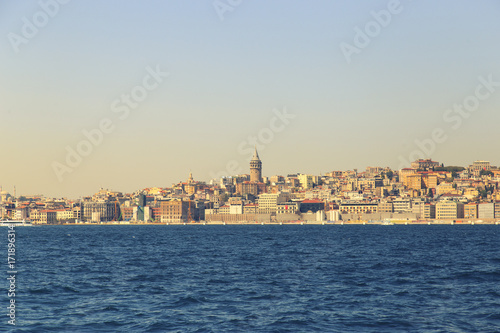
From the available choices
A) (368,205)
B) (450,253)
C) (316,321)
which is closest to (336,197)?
(368,205)

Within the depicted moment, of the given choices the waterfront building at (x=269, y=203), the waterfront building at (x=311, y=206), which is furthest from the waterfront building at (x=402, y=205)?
the waterfront building at (x=269, y=203)

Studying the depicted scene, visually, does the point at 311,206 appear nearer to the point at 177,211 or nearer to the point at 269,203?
the point at 269,203

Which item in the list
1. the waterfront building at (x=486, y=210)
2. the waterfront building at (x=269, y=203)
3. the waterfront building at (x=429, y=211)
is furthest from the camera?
the waterfront building at (x=269, y=203)

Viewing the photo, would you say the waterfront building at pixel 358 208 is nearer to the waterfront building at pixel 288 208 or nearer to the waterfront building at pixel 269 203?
the waterfront building at pixel 288 208

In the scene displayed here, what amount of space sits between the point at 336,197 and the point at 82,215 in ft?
233

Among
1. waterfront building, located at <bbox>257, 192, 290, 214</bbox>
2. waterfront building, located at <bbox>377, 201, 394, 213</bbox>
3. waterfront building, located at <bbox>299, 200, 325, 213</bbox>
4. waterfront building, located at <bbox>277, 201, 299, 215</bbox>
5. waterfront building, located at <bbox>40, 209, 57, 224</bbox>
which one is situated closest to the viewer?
waterfront building, located at <bbox>377, 201, 394, 213</bbox>

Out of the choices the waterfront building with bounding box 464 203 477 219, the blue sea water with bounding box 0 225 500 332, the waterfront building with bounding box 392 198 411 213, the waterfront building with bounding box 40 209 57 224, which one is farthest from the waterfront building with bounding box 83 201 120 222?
the blue sea water with bounding box 0 225 500 332

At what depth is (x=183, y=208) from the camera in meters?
190

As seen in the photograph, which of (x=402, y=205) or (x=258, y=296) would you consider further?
(x=402, y=205)

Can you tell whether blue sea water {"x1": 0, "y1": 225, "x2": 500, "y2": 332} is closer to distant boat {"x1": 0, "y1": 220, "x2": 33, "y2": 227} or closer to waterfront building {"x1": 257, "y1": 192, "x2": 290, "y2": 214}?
distant boat {"x1": 0, "y1": 220, "x2": 33, "y2": 227}

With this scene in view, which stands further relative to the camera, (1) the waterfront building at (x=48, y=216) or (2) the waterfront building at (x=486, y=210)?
(1) the waterfront building at (x=48, y=216)

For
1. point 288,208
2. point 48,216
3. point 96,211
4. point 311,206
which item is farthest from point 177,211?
point 311,206

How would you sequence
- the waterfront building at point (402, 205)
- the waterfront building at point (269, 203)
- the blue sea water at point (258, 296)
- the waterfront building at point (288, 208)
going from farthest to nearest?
the waterfront building at point (269, 203) < the waterfront building at point (288, 208) < the waterfront building at point (402, 205) < the blue sea water at point (258, 296)

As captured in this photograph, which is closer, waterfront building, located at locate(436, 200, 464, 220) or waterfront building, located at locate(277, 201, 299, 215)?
waterfront building, located at locate(436, 200, 464, 220)
